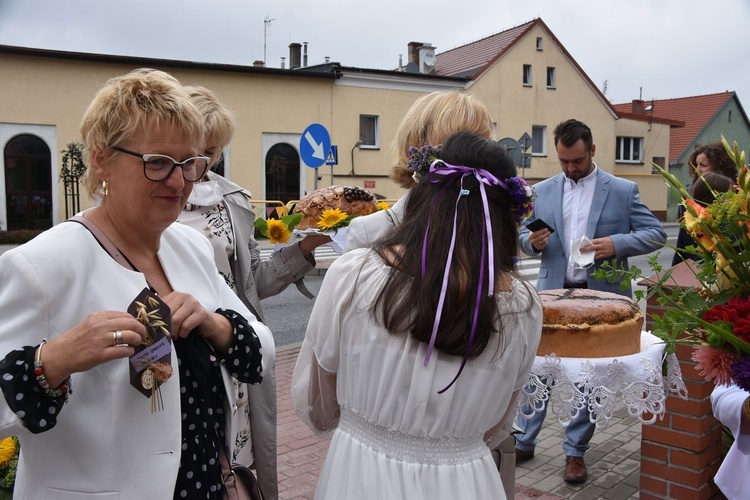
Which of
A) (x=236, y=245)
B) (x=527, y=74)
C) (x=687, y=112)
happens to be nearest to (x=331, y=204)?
(x=236, y=245)

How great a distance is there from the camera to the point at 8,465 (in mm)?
2439

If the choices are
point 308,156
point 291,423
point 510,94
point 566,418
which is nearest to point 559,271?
point 566,418

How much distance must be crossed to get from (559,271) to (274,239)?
2054 mm

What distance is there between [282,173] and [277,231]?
22.6 metres

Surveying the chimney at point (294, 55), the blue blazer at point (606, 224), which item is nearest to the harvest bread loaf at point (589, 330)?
the blue blazer at point (606, 224)

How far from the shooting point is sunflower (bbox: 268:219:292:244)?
130 inches

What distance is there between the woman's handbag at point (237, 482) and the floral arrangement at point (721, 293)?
1319 mm

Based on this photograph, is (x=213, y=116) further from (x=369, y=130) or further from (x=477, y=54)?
(x=477, y=54)

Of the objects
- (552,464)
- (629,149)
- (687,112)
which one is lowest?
(552,464)

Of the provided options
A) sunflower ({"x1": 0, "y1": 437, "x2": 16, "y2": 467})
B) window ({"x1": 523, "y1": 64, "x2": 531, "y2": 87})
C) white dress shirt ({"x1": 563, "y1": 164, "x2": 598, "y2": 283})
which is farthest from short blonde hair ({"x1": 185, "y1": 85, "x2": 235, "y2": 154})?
window ({"x1": 523, "y1": 64, "x2": 531, "y2": 87})

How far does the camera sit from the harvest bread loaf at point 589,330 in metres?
2.72

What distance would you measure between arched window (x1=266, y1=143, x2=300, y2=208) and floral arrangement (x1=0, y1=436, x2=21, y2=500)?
75.0ft

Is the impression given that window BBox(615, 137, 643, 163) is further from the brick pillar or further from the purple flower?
the purple flower

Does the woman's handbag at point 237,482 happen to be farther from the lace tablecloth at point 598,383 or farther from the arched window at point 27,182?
the arched window at point 27,182
